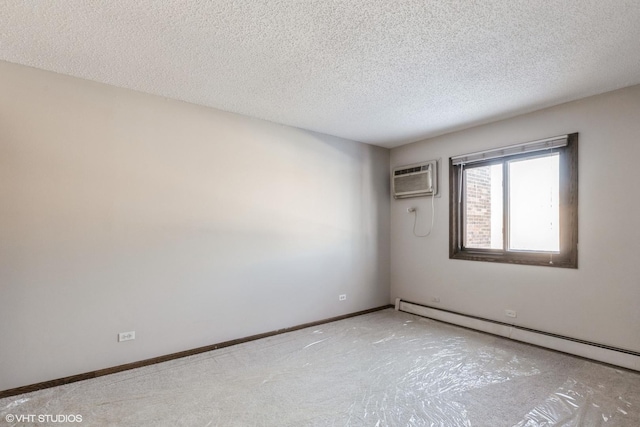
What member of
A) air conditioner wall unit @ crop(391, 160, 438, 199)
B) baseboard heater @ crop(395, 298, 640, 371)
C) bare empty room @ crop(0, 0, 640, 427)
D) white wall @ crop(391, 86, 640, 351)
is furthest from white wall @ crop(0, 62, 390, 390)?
white wall @ crop(391, 86, 640, 351)

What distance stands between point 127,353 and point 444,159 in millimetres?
4096

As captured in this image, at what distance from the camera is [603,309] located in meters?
2.81

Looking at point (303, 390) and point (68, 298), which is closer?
point (303, 390)

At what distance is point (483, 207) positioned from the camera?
153 inches

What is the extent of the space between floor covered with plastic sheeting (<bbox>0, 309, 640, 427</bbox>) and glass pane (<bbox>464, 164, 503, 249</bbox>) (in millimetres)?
1204

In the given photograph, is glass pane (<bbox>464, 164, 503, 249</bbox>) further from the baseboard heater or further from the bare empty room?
the baseboard heater

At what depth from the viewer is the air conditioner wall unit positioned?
4.18m

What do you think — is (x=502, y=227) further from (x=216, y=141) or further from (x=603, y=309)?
(x=216, y=141)

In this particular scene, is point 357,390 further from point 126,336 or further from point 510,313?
point 510,313

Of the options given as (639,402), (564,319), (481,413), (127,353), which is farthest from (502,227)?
(127,353)

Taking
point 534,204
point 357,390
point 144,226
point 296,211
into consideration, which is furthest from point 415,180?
point 144,226

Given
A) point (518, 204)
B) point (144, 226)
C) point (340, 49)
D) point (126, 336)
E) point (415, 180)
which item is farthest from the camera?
point (415, 180)

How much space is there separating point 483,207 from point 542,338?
1.54 m

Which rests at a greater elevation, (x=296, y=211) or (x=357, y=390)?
(x=296, y=211)
